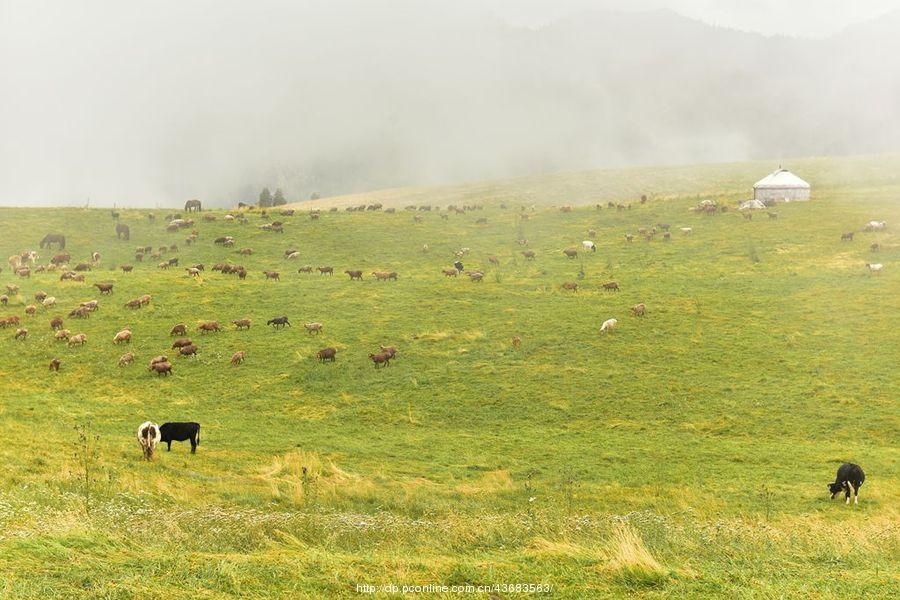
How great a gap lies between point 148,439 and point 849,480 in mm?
23613

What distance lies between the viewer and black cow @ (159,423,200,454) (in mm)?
25688

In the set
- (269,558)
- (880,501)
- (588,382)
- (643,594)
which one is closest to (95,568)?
(269,558)

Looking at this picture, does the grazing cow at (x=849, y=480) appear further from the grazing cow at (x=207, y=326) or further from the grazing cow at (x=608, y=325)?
the grazing cow at (x=207, y=326)

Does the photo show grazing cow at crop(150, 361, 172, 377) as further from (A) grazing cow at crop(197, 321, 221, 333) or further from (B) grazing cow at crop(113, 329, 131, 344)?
(A) grazing cow at crop(197, 321, 221, 333)

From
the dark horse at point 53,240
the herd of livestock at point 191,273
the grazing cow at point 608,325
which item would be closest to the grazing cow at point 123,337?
the herd of livestock at point 191,273

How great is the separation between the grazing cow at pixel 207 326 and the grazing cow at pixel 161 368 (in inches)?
225

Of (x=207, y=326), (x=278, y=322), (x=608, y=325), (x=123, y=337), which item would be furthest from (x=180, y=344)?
(x=608, y=325)

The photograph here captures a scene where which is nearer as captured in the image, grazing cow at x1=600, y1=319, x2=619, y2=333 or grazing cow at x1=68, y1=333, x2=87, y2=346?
grazing cow at x1=68, y1=333, x2=87, y2=346

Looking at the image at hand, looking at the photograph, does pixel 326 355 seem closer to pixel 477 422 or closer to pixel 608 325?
pixel 477 422

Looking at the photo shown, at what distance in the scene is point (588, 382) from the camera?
115 feet

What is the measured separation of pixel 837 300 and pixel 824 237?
19.4 metres

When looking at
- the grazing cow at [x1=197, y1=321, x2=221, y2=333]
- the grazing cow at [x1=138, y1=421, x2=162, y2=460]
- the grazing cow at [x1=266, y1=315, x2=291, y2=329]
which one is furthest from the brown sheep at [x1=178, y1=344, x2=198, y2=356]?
the grazing cow at [x1=138, y1=421, x2=162, y2=460]

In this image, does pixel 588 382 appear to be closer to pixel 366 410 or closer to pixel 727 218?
pixel 366 410

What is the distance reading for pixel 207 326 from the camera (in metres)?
42.0
